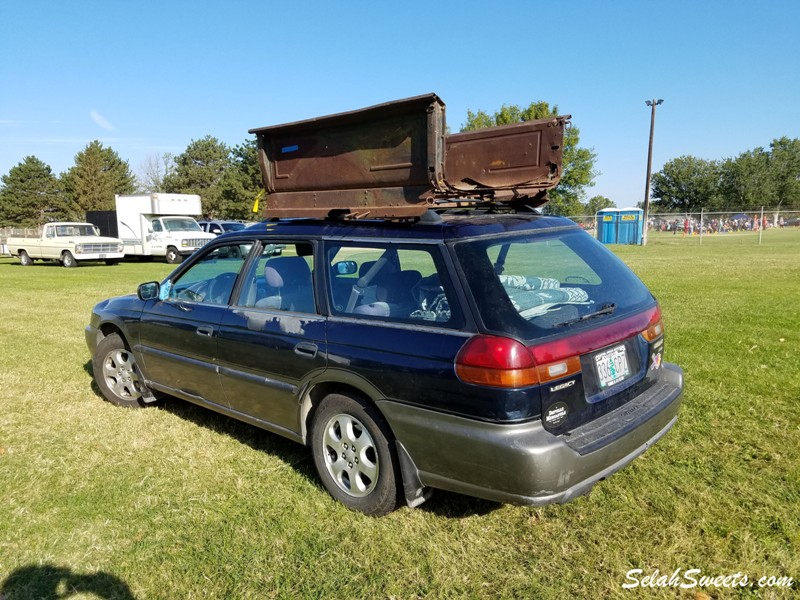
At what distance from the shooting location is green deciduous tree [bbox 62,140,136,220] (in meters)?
65.3

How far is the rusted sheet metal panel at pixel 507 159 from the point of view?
11.6 feet

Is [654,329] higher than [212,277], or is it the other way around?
[212,277]

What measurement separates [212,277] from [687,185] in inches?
3770

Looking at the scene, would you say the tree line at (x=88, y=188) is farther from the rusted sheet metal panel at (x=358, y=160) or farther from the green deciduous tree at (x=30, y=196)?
the rusted sheet metal panel at (x=358, y=160)

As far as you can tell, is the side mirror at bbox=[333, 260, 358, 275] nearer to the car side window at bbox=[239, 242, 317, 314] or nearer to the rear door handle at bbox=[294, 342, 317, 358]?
the car side window at bbox=[239, 242, 317, 314]

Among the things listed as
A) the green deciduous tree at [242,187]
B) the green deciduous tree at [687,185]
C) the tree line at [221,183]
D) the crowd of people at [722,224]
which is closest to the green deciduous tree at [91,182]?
the tree line at [221,183]

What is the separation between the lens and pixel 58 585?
262 cm

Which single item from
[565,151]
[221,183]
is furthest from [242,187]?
[565,151]

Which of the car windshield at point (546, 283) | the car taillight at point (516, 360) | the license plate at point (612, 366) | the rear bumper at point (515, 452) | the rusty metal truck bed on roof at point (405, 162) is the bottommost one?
the rear bumper at point (515, 452)

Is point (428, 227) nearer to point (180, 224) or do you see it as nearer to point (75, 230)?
point (180, 224)

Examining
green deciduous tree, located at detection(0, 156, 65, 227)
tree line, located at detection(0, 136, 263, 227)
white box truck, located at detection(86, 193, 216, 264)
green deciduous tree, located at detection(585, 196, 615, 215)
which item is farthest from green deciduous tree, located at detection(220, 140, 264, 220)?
green deciduous tree, located at detection(585, 196, 615, 215)

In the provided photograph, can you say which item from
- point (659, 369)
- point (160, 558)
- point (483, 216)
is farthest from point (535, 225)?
point (160, 558)

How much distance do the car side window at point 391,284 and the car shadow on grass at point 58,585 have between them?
1.72 metres

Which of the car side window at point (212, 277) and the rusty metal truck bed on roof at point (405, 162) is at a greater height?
the rusty metal truck bed on roof at point (405, 162)
